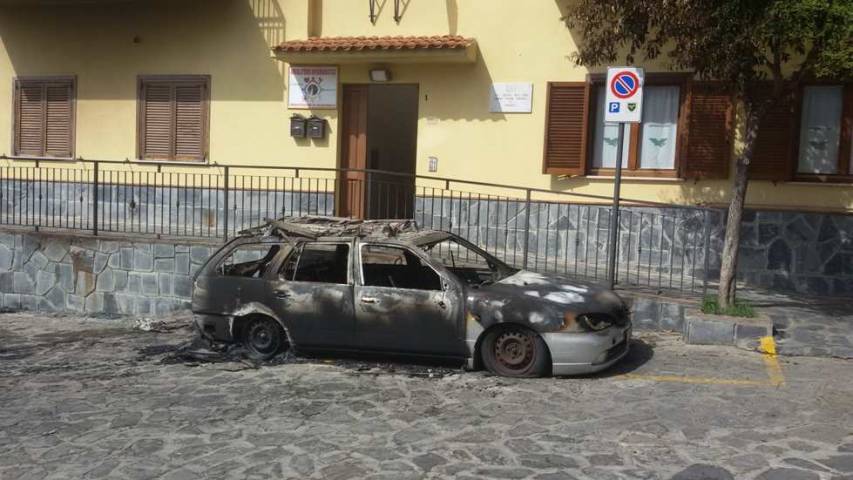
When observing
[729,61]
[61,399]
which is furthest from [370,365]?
[729,61]

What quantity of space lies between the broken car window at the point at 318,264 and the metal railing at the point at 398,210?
2712mm

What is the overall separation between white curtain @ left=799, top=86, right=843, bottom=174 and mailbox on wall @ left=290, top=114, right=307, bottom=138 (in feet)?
24.5

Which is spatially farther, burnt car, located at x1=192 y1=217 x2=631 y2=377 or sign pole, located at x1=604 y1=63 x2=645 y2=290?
sign pole, located at x1=604 y1=63 x2=645 y2=290

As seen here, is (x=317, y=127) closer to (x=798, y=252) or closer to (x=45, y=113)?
(x=45, y=113)

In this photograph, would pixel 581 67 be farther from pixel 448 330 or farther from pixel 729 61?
pixel 448 330

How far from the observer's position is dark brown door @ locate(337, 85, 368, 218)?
41.1 feet

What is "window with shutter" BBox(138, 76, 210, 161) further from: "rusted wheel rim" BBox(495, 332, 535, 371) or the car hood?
"rusted wheel rim" BBox(495, 332, 535, 371)

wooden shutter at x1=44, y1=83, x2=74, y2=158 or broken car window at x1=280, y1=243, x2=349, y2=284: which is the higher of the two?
wooden shutter at x1=44, y1=83, x2=74, y2=158

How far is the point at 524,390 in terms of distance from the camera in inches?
263

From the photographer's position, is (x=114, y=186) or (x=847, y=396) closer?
(x=847, y=396)

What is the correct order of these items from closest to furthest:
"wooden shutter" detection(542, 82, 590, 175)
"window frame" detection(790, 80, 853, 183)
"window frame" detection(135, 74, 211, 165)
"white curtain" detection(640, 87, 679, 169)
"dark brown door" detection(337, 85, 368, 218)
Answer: "window frame" detection(790, 80, 853, 183)
"white curtain" detection(640, 87, 679, 169)
"wooden shutter" detection(542, 82, 590, 175)
"dark brown door" detection(337, 85, 368, 218)
"window frame" detection(135, 74, 211, 165)

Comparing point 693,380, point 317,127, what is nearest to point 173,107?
point 317,127

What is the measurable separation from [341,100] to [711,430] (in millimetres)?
8656

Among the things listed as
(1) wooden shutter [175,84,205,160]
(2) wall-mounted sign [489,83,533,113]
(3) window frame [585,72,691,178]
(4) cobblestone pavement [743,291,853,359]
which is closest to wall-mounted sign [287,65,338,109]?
(1) wooden shutter [175,84,205,160]
